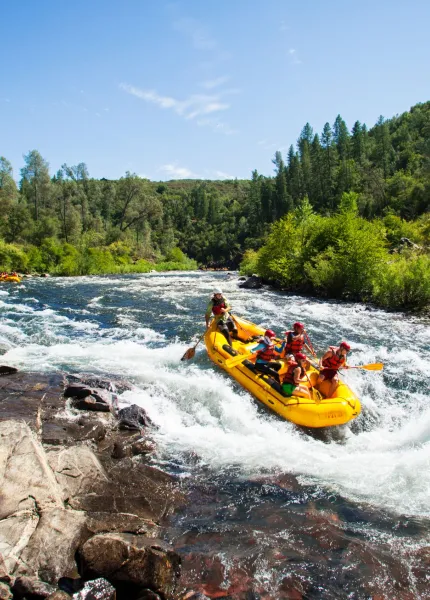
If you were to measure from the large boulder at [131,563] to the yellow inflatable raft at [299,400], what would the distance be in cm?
370

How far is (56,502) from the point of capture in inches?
160

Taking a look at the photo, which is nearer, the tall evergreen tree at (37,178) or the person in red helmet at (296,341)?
the person in red helmet at (296,341)

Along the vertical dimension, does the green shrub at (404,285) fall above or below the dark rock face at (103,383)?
above

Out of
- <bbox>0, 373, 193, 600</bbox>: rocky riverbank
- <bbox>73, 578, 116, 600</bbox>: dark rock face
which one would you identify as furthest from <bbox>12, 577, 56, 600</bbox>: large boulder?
<bbox>73, 578, 116, 600</bbox>: dark rock face

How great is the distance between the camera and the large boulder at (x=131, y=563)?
3316mm

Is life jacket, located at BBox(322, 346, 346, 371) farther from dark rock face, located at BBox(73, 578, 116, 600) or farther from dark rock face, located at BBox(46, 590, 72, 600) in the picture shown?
dark rock face, located at BBox(46, 590, 72, 600)

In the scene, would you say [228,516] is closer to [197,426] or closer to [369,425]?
[197,426]

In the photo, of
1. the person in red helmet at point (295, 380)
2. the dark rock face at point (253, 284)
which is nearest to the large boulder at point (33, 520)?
the person in red helmet at point (295, 380)

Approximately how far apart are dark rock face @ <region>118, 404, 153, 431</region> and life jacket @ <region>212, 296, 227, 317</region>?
14.7 feet

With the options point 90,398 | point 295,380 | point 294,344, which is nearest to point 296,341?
point 294,344

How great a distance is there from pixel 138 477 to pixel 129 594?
1.77 meters

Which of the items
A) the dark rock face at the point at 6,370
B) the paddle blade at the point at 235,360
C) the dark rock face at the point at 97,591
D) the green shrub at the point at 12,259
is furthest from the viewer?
the green shrub at the point at 12,259

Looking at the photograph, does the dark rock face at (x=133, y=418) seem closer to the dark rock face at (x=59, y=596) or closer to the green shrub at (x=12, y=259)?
the dark rock face at (x=59, y=596)

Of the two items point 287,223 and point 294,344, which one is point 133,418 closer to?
point 294,344
